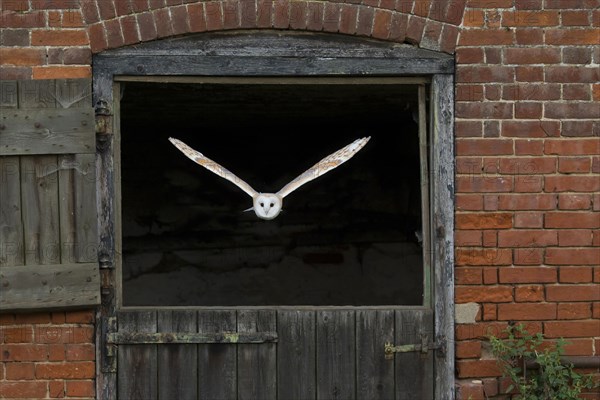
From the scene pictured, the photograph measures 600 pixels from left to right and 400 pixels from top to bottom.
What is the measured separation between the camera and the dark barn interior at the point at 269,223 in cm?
788

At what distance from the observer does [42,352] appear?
4.51m

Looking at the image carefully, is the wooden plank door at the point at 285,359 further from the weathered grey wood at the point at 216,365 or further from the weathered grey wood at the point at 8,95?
the weathered grey wood at the point at 8,95

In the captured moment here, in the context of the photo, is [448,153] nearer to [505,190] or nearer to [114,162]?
[505,190]

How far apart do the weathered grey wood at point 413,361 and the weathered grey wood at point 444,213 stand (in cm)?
7

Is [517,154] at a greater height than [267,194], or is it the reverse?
[517,154]

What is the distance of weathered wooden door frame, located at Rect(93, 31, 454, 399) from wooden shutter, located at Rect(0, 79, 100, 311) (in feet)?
0.34

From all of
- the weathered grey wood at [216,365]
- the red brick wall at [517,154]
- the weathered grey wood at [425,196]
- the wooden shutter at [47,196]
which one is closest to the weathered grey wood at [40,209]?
the wooden shutter at [47,196]

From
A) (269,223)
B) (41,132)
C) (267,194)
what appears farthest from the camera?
(269,223)

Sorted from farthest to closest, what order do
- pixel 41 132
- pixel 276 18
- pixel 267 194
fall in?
1. pixel 267 194
2. pixel 276 18
3. pixel 41 132

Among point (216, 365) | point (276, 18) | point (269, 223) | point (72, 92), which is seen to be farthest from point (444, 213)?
point (269, 223)

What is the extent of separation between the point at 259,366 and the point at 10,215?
1.47m

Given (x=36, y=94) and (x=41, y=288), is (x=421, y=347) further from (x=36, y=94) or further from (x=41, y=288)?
(x=36, y=94)

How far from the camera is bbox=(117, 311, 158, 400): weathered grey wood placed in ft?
15.1

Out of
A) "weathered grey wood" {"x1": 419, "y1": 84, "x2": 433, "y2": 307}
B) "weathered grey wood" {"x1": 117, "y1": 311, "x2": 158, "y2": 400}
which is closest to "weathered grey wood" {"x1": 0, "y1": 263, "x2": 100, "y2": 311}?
"weathered grey wood" {"x1": 117, "y1": 311, "x2": 158, "y2": 400}
